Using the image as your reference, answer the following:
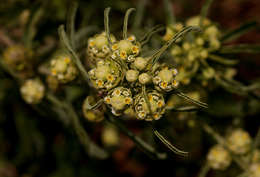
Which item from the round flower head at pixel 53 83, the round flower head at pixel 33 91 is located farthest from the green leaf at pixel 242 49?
the round flower head at pixel 33 91

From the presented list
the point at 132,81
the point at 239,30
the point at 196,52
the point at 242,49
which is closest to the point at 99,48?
the point at 132,81

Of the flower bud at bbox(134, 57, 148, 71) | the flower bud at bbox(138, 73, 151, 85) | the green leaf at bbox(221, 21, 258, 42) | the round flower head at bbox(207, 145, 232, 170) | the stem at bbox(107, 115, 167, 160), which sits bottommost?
the round flower head at bbox(207, 145, 232, 170)

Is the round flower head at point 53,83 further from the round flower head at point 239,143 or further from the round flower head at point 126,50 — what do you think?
the round flower head at point 239,143

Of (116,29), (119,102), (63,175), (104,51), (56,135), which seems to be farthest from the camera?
(56,135)

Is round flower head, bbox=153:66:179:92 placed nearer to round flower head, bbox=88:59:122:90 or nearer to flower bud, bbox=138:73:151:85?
flower bud, bbox=138:73:151:85

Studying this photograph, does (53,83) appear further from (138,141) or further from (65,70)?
(138,141)

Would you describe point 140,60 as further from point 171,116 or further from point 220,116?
point 220,116

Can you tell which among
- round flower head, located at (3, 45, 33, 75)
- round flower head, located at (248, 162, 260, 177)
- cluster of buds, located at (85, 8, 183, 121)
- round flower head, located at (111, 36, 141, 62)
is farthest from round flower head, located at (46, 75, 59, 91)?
round flower head, located at (248, 162, 260, 177)

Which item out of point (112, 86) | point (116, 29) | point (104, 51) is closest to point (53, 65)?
point (104, 51)
